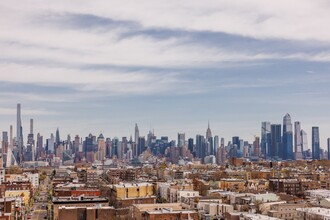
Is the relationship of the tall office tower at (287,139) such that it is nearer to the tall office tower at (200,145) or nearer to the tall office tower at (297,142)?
the tall office tower at (297,142)

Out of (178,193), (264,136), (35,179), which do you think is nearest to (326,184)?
(178,193)

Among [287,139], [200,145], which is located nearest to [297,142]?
[287,139]

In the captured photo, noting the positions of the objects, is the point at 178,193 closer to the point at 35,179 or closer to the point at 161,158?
the point at 35,179

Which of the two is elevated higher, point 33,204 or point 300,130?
point 300,130

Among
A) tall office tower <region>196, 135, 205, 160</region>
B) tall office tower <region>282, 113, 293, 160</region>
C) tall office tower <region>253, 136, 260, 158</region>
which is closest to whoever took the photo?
tall office tower <region>282, 113, 293, 160</region>

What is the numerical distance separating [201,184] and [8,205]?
88.9ft

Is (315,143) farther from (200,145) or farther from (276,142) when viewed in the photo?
(200,145)

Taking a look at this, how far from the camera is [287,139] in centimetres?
18512

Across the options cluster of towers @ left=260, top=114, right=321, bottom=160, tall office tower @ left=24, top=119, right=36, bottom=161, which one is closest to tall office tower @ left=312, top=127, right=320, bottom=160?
cluster of towers @ left=260, top=114, right=321, bottom=160

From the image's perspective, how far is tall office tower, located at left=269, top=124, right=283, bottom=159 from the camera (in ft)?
605

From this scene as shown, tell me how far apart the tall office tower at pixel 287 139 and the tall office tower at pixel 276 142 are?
1420 millimetres

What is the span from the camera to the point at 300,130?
196500 millimetres

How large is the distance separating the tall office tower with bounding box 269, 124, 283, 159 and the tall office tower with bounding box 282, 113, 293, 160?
4.66ft

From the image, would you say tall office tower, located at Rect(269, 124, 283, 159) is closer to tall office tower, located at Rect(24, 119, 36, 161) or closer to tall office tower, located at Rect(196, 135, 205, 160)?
tall office tower, located at Rect(196, 135, 205, 160)
